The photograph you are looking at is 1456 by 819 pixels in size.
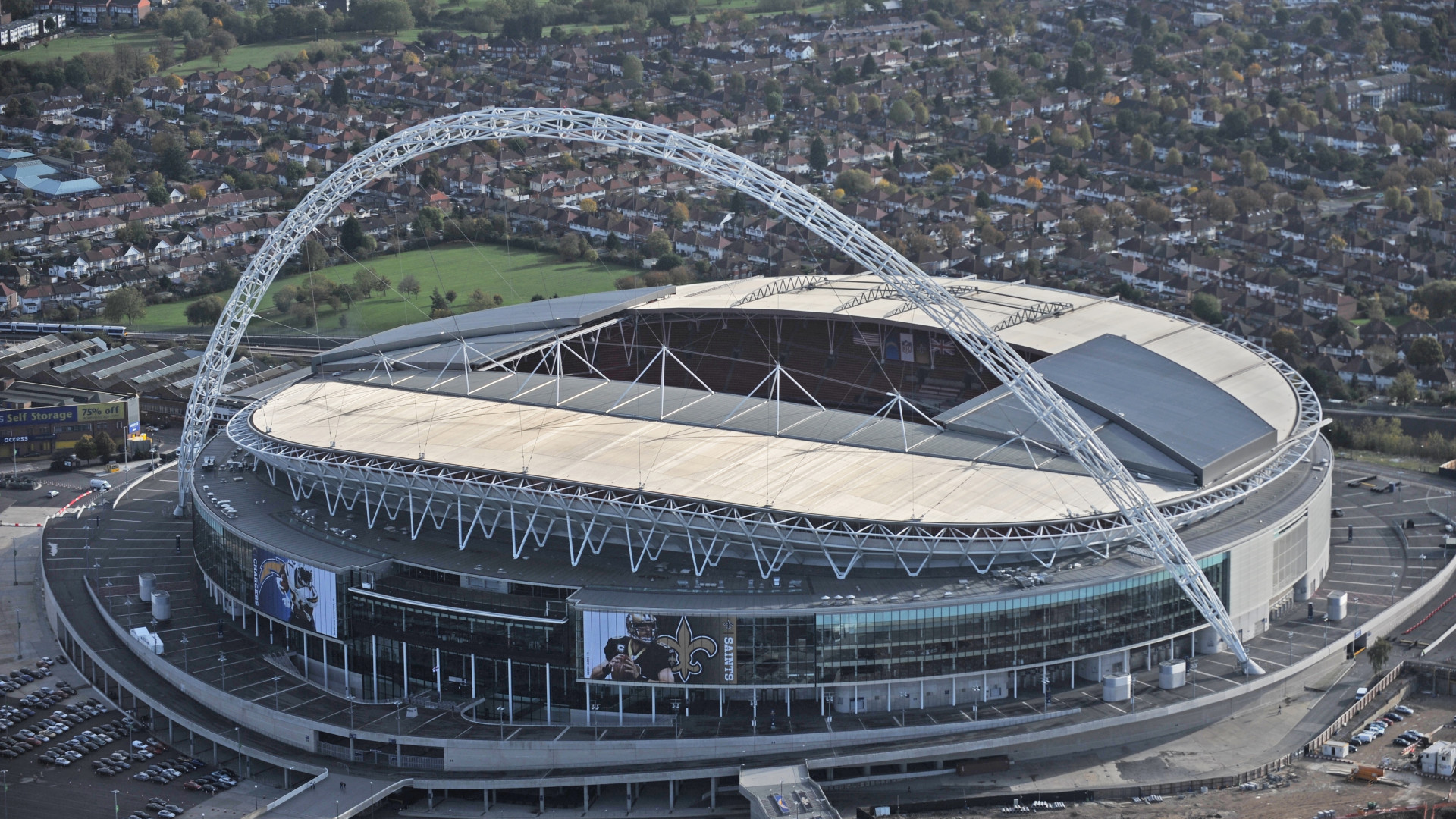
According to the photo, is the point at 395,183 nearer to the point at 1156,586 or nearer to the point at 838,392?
the point at 838,392

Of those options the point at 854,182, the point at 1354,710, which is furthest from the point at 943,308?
the point at 854,182

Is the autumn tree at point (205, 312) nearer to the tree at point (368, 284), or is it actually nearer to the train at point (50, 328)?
the train at point (50, 328)

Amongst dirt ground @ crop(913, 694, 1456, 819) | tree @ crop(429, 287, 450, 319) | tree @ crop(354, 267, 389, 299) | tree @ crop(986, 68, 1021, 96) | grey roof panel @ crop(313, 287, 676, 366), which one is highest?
grey roof panel @ crop(313, 287, 676, 366)

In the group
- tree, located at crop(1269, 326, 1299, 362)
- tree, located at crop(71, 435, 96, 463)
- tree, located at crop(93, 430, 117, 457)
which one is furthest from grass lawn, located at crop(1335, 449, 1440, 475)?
tree, located at crop(71, 435, 96, 463)

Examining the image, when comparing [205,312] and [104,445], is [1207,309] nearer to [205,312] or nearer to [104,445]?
[205,312]

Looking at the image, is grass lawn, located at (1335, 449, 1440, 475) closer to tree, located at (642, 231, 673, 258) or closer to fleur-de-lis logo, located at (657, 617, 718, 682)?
fleur-de-lis logo, located at (657, 617, 718, 682)

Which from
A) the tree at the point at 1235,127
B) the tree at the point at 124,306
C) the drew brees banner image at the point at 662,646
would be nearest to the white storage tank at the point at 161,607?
the drew brees banner image at the point at 662,646

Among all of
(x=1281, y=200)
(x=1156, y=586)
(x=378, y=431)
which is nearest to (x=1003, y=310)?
(x=1156, y=586)
